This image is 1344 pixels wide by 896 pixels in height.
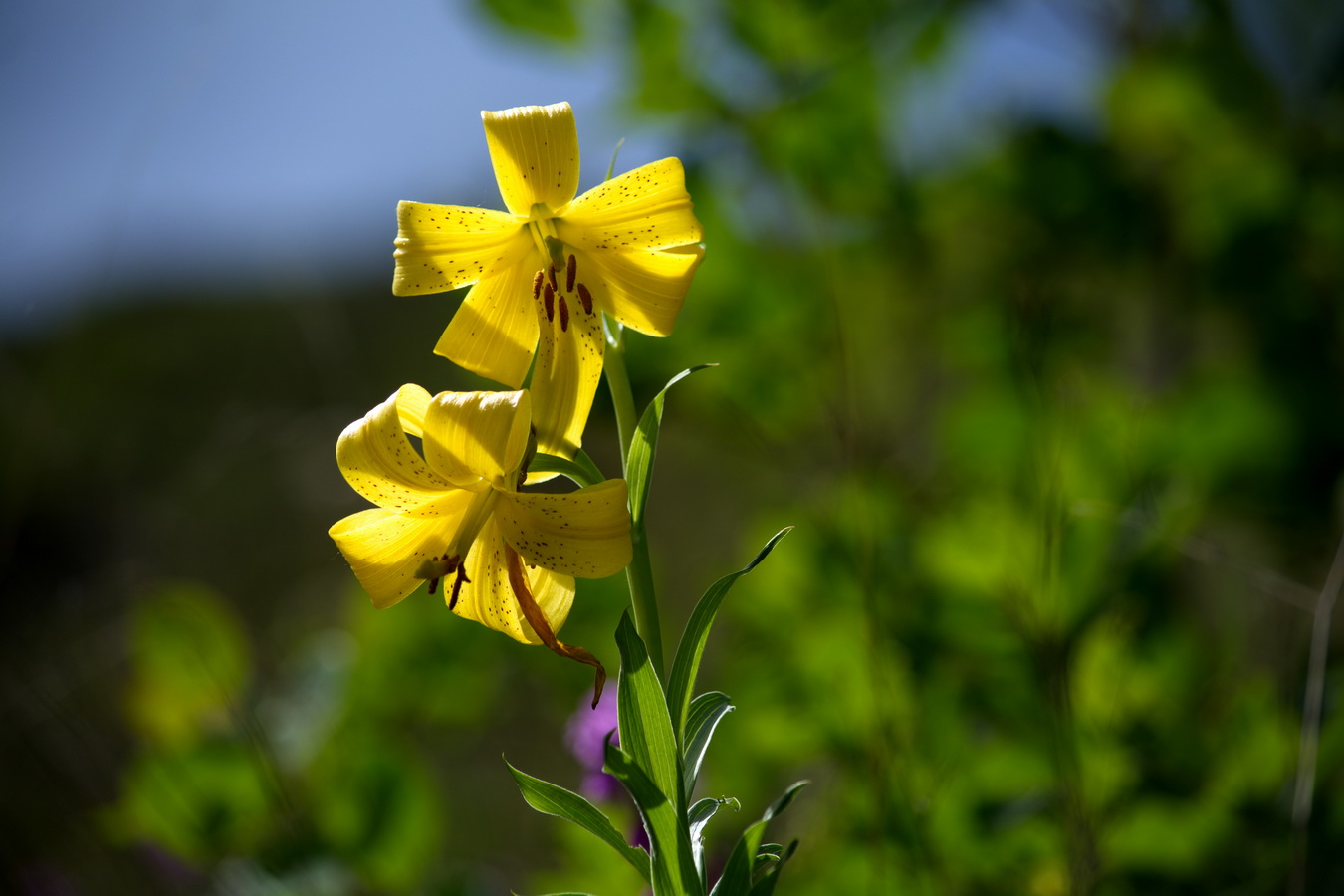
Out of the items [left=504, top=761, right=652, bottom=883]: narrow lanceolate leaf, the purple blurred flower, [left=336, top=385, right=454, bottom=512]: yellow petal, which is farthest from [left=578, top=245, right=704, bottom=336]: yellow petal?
the purple blurred flower

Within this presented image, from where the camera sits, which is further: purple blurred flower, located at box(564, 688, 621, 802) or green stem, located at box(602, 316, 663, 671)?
purple blurred flower, located at box(564, 688, 621, 802)

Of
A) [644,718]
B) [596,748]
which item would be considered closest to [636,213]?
[644,718]

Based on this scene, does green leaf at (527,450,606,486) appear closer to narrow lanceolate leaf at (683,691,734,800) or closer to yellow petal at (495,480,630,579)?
yellow petal at (495,480,630,579)

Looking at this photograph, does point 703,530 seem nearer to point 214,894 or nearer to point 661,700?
point 214,894

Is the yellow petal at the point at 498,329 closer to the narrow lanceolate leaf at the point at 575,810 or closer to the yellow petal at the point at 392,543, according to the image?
the yellow petal at the point at 392,543

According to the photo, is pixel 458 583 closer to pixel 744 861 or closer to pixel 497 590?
pixel 497 590

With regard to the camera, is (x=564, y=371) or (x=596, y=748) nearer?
(x=564, y=371)

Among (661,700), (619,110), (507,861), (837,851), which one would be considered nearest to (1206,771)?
(837,851)
